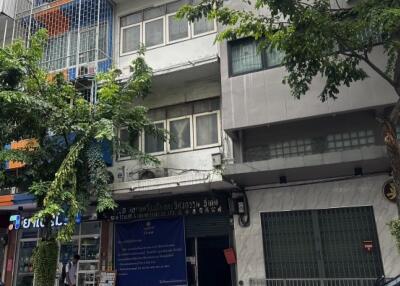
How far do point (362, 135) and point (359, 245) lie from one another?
2.63 metres

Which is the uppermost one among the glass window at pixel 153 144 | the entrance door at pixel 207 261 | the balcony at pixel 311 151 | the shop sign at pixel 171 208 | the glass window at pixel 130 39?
the glass window at pixel 130 39

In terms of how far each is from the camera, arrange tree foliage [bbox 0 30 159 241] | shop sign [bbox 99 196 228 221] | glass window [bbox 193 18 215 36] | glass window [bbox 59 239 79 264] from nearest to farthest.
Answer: tree foliage [bbox 0 30 159 241] < shop sign [bbox 99 196 228 221] < glass window [bbox 193 18 215 36] < glass window [bbox 59 239 79 264]

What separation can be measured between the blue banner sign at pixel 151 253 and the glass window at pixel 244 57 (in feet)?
15.3

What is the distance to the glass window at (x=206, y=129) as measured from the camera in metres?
12.4

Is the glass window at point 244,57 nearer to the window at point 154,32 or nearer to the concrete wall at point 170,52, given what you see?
the concrete wall at point 170,52

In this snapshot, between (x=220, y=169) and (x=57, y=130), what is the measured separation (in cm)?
432

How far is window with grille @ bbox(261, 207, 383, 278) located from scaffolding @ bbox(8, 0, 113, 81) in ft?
24.5

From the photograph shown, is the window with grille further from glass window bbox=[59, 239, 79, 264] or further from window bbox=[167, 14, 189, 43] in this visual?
glass window bbox=[59, 239, 79, 264]

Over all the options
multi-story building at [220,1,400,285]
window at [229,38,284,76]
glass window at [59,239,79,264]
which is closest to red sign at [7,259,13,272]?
glass window at [59,239,79,264]

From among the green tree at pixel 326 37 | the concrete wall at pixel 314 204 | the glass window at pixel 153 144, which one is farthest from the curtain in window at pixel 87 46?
the concrete wall at pixel 314 204

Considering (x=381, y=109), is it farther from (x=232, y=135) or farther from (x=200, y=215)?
(x=200, y=215)

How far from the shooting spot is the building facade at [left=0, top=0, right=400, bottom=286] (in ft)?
32.4

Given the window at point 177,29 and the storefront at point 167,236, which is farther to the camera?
the window at point 177,29

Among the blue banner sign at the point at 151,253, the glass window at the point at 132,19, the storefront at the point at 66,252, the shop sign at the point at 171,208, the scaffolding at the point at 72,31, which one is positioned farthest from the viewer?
the glass window at the point at 132,19
